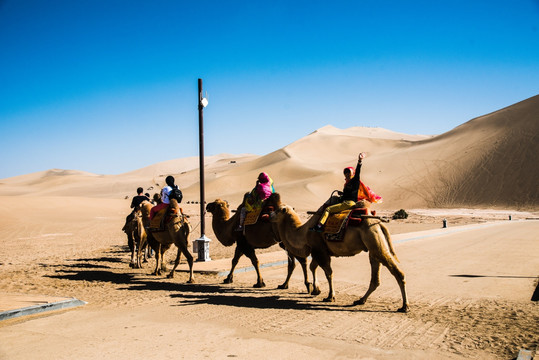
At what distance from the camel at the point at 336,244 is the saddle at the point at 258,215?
0.23 m

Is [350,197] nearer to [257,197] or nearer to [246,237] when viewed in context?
[257,197]

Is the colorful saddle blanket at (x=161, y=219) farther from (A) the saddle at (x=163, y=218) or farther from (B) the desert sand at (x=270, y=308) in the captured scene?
(B) the desert sand at (x=270, y=308)

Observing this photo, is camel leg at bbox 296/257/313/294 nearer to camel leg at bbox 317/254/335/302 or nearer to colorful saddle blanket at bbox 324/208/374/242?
camel leg at bbox 317/254/335/302

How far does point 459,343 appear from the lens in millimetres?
5988

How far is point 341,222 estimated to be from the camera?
838 centimetres

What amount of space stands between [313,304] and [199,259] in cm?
712

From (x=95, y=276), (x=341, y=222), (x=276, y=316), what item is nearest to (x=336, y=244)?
(x=341, y=222)

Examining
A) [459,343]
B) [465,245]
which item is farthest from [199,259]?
[465,245]

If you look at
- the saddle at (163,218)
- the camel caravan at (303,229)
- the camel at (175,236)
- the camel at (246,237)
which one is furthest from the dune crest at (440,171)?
the camel at (246,237)

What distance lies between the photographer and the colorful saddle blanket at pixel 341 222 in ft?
27.0

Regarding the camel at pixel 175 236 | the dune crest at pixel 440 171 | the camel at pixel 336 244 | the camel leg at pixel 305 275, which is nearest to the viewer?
the camel at pixel 336 244

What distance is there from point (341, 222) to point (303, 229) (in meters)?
1.09

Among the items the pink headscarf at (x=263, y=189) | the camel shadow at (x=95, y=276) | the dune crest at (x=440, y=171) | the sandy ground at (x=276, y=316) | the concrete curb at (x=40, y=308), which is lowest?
the sandy ground at (x=276, y=316)

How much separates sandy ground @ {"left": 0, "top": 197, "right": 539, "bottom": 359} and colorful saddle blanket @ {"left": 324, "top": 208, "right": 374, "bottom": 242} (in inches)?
51.0
